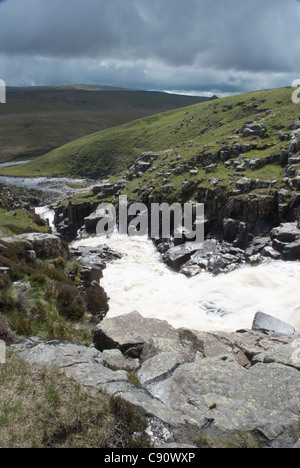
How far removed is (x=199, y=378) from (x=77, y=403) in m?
4.35

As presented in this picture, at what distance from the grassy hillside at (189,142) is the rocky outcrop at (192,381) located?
3281 cm

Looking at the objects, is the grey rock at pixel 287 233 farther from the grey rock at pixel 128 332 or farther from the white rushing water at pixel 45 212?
the white rushing water at pixel 45 212

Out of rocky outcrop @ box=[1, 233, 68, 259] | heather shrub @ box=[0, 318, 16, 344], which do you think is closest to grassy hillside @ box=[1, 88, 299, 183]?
rocky outcrop @ box=[1, 233, 68, 259]

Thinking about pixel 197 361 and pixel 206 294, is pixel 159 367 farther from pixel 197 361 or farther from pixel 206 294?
pixel 206 294

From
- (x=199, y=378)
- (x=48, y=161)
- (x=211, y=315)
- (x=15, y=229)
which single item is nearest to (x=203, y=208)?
(x=211, y=315)

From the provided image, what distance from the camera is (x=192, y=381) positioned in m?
9.68

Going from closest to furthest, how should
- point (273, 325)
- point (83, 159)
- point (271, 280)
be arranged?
point (273, 325), point (271, 280), point (83, 159)

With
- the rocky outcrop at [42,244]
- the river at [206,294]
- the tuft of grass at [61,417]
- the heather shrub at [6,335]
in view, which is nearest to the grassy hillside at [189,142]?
the river at [206,294]

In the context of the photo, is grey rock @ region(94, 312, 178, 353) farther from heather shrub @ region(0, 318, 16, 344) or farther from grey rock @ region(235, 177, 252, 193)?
grey rock @ region(235, 177, 252, 193)

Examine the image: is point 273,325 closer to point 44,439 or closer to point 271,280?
A: point 271,280

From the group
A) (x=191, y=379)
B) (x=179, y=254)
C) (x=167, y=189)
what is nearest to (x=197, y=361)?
(x=191, y=379)

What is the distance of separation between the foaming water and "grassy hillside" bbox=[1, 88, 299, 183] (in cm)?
1782

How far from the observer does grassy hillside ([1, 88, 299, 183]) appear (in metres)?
49.7

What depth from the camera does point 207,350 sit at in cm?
1354
